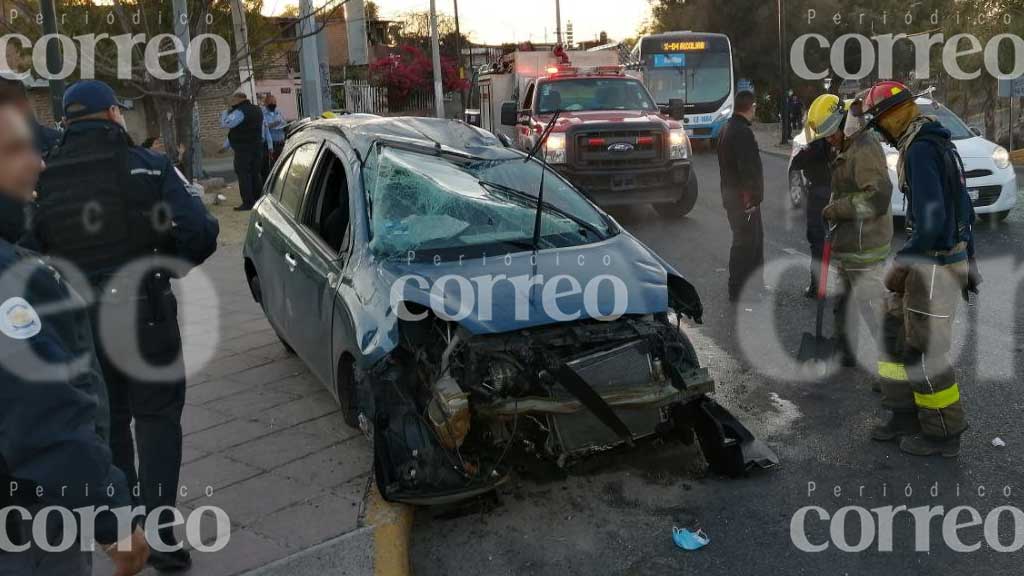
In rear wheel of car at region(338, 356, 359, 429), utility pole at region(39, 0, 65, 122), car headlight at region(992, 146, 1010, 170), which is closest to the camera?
rear wheel of car at region(338, 356, 359, 429)

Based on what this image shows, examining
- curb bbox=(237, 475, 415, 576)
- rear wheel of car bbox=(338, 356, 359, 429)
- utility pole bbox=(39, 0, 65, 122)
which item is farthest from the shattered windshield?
utility pole bbox=(39, 0, 65, 122)

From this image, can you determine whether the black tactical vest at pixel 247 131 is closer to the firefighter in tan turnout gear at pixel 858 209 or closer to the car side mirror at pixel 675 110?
the car side mirror at pixel 675 110

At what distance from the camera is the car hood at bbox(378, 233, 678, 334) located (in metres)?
4.36

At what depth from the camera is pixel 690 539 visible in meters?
4.09

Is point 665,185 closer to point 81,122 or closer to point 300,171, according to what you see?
point 300,171

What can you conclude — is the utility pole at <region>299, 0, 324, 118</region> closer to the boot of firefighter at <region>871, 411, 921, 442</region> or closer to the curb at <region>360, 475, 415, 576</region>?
A: the curb at <region>360, 475, 415, 576</region>

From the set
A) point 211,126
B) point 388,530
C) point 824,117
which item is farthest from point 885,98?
point 211,126

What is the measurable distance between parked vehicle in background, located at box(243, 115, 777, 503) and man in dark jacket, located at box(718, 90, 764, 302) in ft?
9.73

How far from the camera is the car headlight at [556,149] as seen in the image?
40.2ft

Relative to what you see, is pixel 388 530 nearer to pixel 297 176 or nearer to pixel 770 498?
pixel 770 498

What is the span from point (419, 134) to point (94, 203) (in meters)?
2.67

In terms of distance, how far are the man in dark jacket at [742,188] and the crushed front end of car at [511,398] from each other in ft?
12.8

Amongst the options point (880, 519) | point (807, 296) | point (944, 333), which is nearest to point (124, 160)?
point (880, 519)

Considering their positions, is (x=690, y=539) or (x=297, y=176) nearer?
(x=690, y=539)
